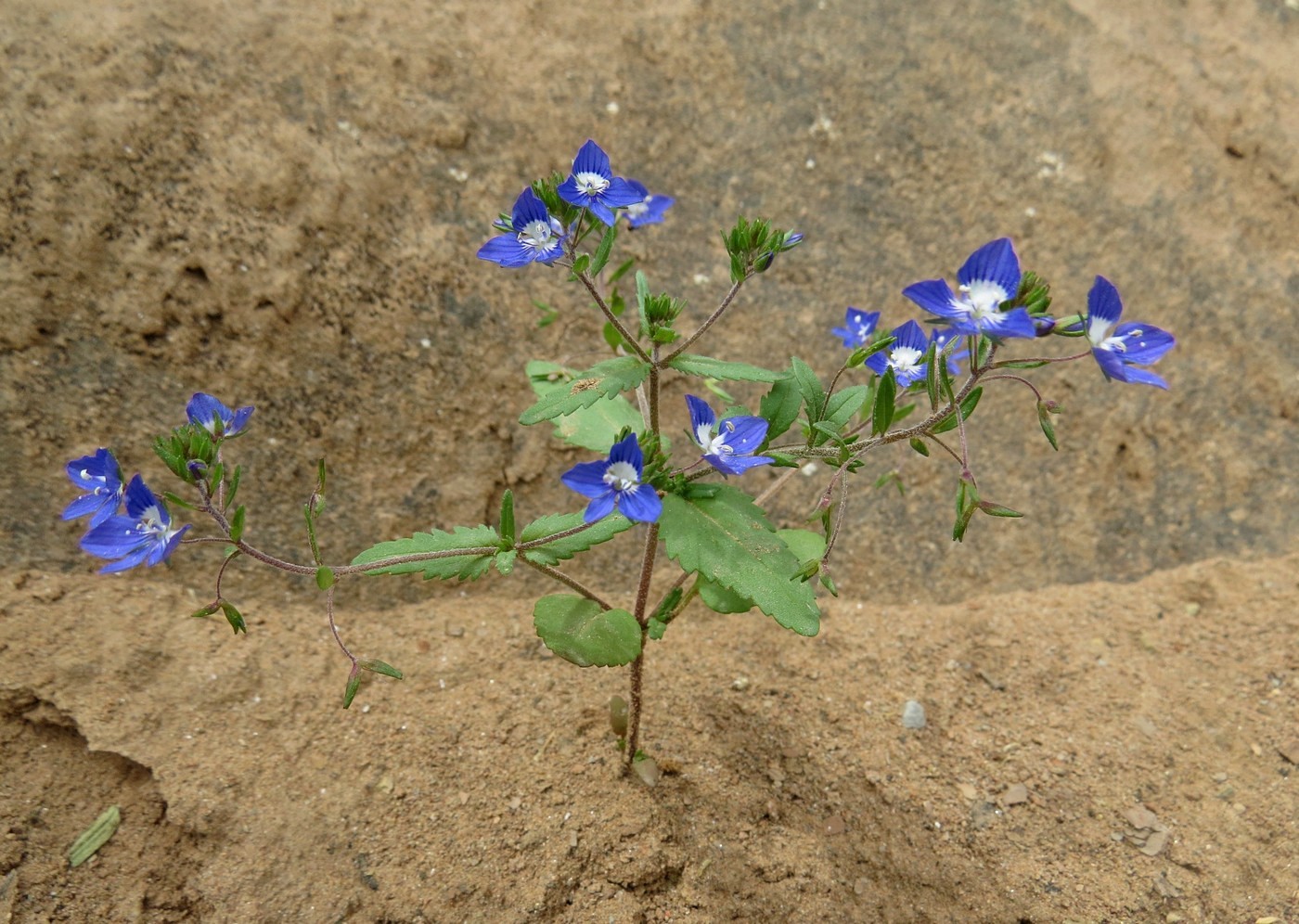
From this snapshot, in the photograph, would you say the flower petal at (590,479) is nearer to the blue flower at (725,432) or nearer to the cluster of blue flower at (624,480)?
the cluster of blue flower at (624,480)

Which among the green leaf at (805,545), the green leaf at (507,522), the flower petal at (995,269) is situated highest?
the flower petal at (995,269)

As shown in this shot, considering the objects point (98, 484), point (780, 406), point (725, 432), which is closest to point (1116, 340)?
point (780, 406)

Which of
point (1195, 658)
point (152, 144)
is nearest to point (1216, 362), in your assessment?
point (1195, 658)

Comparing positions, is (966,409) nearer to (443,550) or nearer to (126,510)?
(443,550)

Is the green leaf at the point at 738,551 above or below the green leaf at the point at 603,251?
below

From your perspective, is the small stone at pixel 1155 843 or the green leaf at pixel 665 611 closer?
the green leaf at pixel 665 611

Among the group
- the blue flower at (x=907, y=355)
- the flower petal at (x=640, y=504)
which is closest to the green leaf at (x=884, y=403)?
the blue flower at (x=907, y=355)

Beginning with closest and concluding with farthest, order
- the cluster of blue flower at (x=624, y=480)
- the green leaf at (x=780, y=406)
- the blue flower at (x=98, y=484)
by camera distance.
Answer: the cluster of blue flower at (x=624, y=480)
the blue flower at (x=98, y=484)
the green leaf at (x=780, y=406)

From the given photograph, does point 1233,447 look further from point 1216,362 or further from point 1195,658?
point 1195,658
